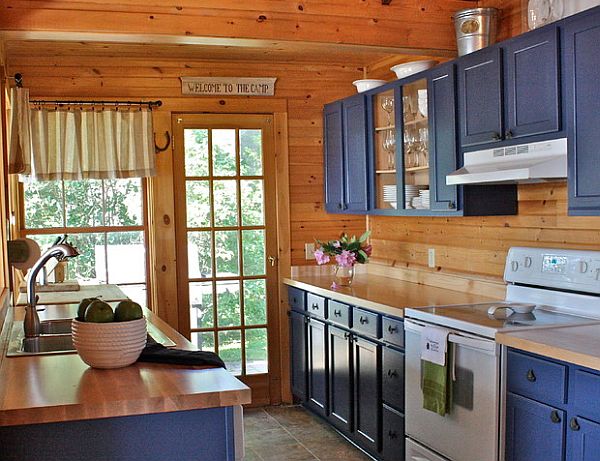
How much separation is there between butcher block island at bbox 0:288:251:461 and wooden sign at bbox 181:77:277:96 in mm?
3256

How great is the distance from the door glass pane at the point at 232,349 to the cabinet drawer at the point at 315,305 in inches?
27.2

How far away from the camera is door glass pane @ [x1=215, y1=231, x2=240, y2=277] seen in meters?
5.40

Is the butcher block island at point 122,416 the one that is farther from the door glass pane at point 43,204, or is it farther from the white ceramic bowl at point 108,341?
the door glass pane at point 43,204

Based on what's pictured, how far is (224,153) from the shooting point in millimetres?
5371

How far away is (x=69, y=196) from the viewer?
5.08 meters

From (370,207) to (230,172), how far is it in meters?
1.11

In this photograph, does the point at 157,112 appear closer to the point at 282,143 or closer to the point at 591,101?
the point at 282,143

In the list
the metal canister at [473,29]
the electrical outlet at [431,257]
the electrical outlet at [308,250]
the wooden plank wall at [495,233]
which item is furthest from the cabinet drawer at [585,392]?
the electrical outlet at [308,250]

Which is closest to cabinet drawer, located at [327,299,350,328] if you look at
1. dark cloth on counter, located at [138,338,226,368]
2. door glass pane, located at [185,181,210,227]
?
door glass pane, located at [185,181,210,227]

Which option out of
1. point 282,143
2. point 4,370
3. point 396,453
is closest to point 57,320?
point 4,370

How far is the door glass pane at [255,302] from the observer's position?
5492 mm

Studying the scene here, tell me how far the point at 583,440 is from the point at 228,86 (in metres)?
3.54

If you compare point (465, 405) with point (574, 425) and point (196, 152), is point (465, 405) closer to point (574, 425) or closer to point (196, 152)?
point (574, 425)

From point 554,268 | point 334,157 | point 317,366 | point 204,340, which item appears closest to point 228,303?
point 204,340
